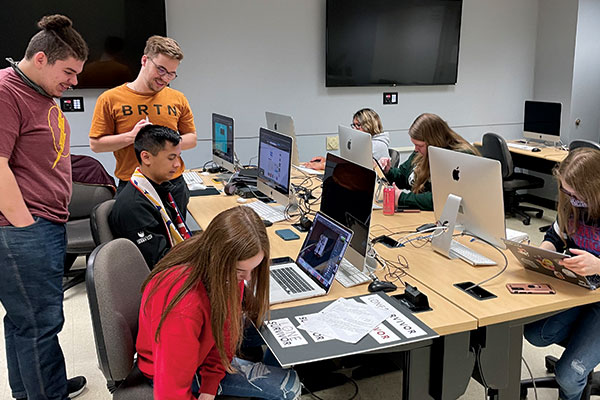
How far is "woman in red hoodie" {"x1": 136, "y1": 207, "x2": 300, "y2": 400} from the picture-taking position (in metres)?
1.38

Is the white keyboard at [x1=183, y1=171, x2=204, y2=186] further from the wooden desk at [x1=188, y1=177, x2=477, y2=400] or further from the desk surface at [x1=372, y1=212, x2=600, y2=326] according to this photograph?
the wooden desk at [x1=188, y1=177, x2=477, y2=400]

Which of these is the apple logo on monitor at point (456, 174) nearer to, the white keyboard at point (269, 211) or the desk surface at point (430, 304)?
the desk surface at point (430, 304)

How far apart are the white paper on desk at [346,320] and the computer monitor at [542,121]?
14.4 ft

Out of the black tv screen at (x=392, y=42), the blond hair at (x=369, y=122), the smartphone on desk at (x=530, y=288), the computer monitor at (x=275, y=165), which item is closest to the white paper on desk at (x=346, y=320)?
the smartphone on desk at (x=530, y=288)

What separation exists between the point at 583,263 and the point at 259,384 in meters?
1.18

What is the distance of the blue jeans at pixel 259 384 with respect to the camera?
166 centimetres

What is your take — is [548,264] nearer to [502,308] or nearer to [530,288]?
[530,288]

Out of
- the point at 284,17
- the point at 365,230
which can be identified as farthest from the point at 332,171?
the point at 284,17

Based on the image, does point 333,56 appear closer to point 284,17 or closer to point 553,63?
point 284,17

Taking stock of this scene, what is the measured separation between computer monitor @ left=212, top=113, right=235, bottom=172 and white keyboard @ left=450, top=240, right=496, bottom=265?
193cm

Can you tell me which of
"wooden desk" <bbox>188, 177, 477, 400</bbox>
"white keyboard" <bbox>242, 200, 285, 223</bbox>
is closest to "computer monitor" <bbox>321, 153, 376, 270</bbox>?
"wooden desk" <bbox>188, 177, 477, 400</bbox>

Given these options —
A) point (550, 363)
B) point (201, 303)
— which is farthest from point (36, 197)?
point (550, 363)

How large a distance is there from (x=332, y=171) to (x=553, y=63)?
4583 mm

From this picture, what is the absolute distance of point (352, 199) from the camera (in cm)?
206
